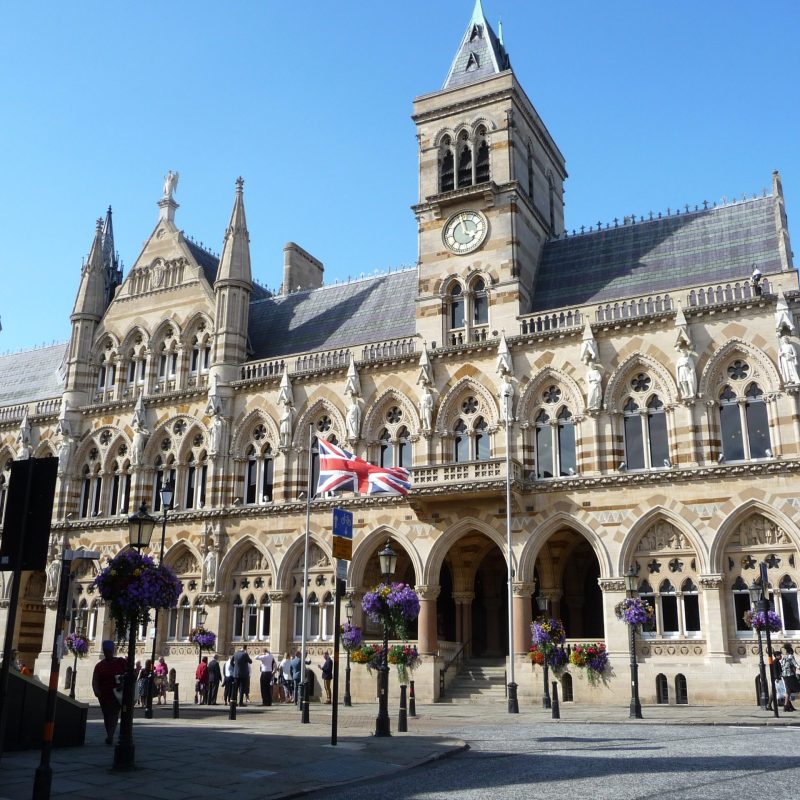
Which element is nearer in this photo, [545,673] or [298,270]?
[545,673]

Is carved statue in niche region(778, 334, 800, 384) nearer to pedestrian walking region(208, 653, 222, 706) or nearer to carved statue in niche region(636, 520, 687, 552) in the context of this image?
carved statue in niche region(636, 520, 687, 552)

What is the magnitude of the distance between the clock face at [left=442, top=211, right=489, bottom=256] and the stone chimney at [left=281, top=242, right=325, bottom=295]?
520 inches

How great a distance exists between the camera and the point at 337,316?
43281 mm

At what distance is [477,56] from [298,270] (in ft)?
50.7

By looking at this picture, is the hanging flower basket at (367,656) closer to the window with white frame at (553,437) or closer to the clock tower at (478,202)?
the window with white frame at (553,437)

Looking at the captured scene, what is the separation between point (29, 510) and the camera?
38.3ft

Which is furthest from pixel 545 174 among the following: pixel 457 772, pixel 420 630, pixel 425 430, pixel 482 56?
pixel 457 772

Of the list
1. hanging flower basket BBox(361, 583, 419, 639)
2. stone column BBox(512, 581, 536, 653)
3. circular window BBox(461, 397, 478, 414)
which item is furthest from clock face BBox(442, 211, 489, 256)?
hanging flower basket BBox(361, 583, 419, 639)

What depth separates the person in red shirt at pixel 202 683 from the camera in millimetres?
33844

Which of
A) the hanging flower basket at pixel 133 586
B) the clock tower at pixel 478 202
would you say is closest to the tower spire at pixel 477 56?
the clock tower at pixel 478 202

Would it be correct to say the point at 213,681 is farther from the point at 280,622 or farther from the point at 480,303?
the point at 480,303

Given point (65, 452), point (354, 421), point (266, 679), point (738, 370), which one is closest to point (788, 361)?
point (738, 370)

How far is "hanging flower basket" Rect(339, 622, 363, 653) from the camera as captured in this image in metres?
32.7

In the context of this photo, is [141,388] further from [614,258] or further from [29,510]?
[29,510]
